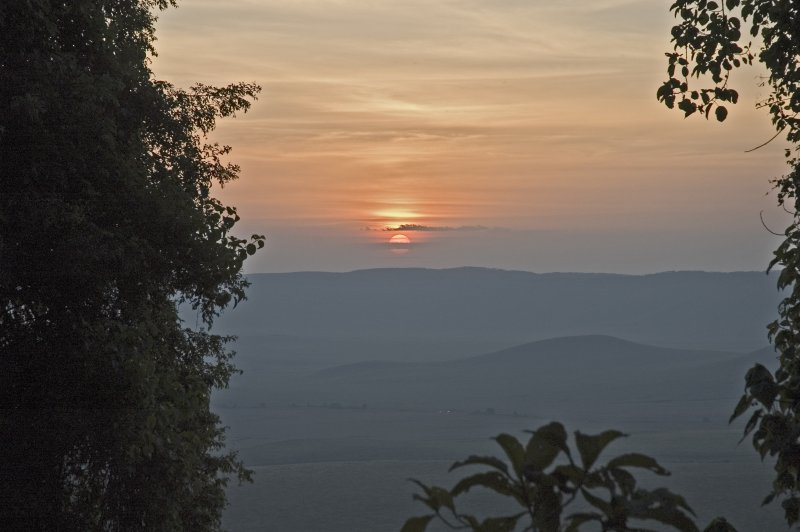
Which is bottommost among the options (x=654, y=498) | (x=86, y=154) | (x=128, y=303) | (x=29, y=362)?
(x=654, y=498)

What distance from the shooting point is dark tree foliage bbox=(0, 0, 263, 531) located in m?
13.2

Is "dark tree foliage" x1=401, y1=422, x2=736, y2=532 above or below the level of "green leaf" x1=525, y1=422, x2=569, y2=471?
below

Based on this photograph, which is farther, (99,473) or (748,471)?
(748,471)

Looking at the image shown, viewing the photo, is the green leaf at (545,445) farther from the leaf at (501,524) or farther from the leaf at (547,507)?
the leaf at (501,524)

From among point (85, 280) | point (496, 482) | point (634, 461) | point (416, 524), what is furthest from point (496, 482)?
point (85, 280)

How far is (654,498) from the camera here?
303 centimetres

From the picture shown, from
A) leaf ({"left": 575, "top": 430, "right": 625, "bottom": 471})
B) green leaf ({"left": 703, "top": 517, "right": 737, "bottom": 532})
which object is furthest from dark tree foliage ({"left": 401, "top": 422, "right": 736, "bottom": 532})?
green leaf ({"left": 703, "top": 517, "right": 737, "bottom": 532})

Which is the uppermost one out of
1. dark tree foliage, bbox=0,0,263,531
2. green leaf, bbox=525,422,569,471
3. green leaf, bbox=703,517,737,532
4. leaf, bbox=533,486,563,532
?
dark tree foliage, bbox=0,0,263,531

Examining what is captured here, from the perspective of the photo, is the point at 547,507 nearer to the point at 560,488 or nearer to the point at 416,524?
the point at 560,488

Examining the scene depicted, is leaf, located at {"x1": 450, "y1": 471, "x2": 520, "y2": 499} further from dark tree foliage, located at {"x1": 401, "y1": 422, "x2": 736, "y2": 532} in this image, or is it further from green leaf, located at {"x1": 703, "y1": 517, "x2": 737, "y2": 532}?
green leaf, located at {"x1": 703, "y1": 517, "x2": 737, "y2": 532}

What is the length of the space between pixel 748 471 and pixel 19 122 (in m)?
110

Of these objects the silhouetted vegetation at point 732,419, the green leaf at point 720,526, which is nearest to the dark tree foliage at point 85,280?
the silhouetted vegetation at point 732,419

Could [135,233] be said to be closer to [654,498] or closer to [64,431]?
[64,431]

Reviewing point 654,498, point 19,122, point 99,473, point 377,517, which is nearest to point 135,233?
point 19,122
